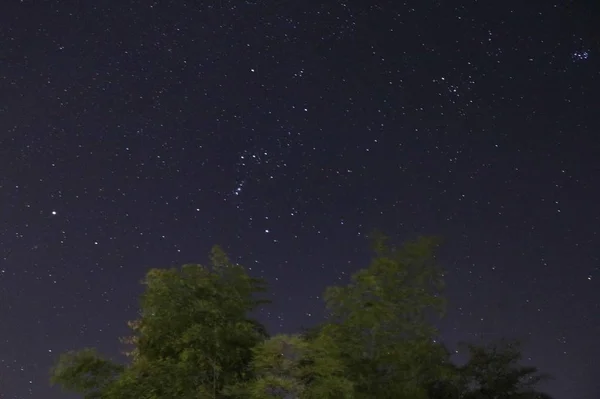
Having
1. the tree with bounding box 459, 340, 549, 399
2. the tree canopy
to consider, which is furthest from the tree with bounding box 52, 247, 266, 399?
the tree with bounding box 459, 340, 549, 399

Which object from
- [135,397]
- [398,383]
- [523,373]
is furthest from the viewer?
[523,373]

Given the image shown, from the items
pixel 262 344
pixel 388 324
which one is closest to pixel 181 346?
pixel 262 344

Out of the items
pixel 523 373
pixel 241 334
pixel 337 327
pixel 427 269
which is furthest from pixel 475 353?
pixel 241 334

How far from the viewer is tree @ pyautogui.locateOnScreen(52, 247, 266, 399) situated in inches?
488

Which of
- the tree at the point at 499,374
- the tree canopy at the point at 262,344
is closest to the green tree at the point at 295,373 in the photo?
the tree canopy at the point at 262,344

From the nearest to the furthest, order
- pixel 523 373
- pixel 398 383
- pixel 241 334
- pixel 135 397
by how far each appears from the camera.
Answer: pixel 135 397
pixel 241 334
pixel 398 383
pixel 523 373

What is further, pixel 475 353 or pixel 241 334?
pixel 475 353

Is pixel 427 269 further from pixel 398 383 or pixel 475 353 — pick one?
pixel 475 353

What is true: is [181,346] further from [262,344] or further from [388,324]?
[388,324]

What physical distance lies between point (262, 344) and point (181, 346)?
68.2 inches

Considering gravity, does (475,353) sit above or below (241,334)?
above

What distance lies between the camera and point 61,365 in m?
13.4

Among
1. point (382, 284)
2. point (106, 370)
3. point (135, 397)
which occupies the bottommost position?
point (135, 397)

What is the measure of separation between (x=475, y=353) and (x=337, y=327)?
41.5ft
